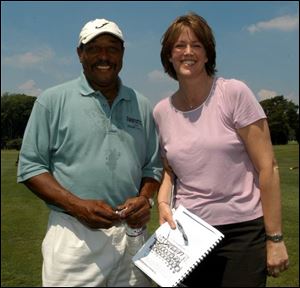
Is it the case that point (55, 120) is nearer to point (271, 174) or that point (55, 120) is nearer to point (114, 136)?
point (114, 136)

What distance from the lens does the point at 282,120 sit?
69125 mm

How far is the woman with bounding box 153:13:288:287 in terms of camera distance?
2.83m

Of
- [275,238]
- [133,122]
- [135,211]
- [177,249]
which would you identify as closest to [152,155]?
[133,122]

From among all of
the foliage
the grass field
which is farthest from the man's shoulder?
the grass field

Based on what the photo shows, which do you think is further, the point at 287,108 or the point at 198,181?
the point at 287,108

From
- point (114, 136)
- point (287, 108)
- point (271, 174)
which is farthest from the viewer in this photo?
point (287, 108)

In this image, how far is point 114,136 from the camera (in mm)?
3021

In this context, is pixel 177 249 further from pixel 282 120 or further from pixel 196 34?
pixel 282 120

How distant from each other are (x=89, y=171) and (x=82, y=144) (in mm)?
176

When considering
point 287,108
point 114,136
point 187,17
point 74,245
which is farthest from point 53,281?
point 287,108

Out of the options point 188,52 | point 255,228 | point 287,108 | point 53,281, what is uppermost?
point 188,52

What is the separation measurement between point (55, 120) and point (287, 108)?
247 feet

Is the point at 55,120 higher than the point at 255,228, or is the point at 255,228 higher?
the point at 55,120

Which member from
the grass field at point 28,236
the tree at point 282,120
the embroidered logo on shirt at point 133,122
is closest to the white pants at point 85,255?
the embroidered logo on shirt at point 133,122
